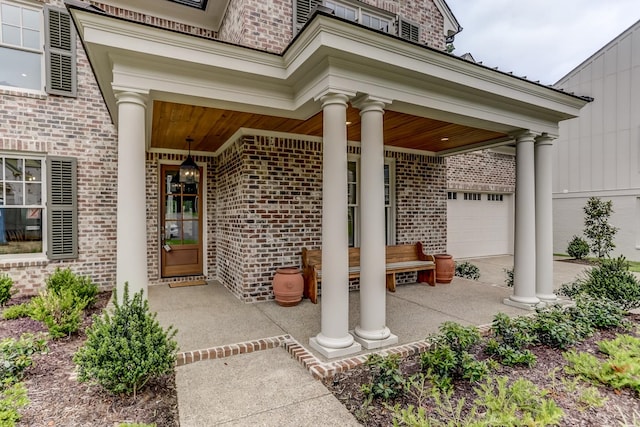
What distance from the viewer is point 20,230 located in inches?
232

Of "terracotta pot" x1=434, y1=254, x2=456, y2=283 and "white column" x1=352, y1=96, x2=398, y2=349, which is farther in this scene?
"terracotta pot" x1=434, y1=254, x2=456, y2=283

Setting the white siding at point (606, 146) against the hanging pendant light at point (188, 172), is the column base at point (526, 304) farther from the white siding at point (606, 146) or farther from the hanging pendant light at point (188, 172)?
the white siding at point (606, 146)

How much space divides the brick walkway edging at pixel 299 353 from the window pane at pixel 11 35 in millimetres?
6248

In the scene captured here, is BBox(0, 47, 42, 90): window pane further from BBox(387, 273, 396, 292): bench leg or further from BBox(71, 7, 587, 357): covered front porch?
BBox(387, 273, 396, 292): bench leg

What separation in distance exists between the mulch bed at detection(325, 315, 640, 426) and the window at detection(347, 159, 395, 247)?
342cm

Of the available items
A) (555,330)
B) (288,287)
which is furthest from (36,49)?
(555,330)

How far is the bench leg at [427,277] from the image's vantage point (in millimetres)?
6609

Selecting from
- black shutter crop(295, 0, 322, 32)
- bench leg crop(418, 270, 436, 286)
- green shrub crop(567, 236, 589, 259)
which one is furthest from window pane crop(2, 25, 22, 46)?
green shrub crop(567, 236, 589, 259)

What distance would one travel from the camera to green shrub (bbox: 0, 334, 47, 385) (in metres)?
2.89

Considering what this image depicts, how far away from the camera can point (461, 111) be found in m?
4.30

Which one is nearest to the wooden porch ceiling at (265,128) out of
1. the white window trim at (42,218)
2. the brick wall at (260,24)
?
the brick wall at (260,24)

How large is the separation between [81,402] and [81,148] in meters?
4.97

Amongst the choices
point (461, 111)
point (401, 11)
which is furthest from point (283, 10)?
point (461, 111)

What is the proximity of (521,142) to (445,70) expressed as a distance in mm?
2275
